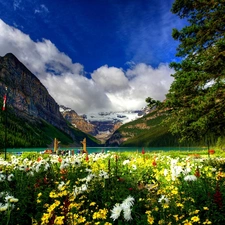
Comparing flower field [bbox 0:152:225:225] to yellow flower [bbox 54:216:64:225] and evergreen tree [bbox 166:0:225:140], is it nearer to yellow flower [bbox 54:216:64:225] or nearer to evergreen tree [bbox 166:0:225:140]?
yellow flower [bbox 54:216:64:225]

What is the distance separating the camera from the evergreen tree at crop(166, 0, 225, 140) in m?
11.6

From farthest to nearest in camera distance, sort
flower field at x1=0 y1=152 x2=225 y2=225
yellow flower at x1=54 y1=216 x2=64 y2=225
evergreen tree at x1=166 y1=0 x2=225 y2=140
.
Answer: evergreen tree at x1=166 y1=0 x2=225 y2=140, flower field at x1=0 y1=152 x2=225 y2=225, yellow flower at x1=54 y1=216 x2=64 y2=225

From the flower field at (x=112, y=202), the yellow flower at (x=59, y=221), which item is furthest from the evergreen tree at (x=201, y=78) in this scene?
the yellow flower at (x=59, y=221)

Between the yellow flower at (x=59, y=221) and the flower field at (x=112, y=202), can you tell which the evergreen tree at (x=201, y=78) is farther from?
the yellow flower at (x=59, y=221)

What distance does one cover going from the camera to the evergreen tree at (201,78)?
459 inches

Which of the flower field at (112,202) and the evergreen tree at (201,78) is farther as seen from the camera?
the evergreen tree at (201,78)

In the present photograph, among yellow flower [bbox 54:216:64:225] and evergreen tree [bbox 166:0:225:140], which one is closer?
yellow flower [bbox 54:216:64:225]

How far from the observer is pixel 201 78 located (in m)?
12.1

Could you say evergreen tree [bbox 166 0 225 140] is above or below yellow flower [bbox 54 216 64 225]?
above

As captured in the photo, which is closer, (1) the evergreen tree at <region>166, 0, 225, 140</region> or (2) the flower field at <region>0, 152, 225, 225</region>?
(2) the flower field at <region>0, 152, 225, 225</region>

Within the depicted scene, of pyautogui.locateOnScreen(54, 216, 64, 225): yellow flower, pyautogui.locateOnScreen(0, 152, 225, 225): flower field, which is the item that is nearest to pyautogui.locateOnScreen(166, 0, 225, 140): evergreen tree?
pyautogui.locateOnScreen(0, 152, 225, 225): flower field

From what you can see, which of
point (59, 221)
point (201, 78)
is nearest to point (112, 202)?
point (59, 221)

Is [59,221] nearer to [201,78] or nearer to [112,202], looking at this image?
[112,202]

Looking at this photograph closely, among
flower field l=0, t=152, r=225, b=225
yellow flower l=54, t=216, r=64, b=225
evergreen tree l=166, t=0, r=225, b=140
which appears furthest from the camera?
evergreen tree l=166, t=0, r=225, b=140
